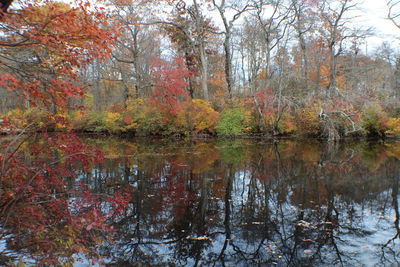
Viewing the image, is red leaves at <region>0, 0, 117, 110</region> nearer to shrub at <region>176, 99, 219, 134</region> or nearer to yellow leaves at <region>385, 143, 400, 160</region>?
yellow leaves at <region>385, 143, 400, 160</region>

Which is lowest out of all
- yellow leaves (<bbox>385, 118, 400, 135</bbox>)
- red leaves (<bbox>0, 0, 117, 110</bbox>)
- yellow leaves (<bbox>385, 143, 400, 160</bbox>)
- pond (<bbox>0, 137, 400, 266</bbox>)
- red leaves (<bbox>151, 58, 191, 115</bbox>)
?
pond (<bbox>0, 137, 400, 266</bbox>)

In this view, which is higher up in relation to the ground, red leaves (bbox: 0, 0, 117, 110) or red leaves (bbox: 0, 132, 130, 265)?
red leaves (bbox: 0, 0, 117, 110)

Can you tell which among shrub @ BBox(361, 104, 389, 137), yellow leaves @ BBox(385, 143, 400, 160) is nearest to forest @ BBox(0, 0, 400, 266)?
yellow leaves @ BBox(385, 143, 400, 160)

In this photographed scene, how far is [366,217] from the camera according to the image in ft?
17.5

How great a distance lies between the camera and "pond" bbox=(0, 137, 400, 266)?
393 centimetres

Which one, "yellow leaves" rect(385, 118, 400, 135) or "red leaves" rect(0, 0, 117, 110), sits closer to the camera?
"red leaves" rect(0, 0, 117, 110)

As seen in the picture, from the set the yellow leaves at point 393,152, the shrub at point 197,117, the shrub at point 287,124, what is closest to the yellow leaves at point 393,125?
the yellow leaves at point 393,152

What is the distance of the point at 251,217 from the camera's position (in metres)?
5.34

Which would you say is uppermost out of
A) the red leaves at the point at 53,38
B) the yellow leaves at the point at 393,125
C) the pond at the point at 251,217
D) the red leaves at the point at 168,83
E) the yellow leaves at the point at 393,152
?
the red leaves at the point at 168,83

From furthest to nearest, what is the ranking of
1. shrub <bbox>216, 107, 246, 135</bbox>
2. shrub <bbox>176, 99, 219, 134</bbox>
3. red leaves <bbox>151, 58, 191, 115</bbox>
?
1. shrub <bbox>216, 107, 246, 135</bbox>
2. shrub <bbox>176, 99, 219, 134</bbox>
3. red leaves <bbox>151, 58, 191, 115</bbox>

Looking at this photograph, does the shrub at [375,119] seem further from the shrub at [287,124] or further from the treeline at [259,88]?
the shrub at [287,124]

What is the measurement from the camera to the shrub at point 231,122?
913 inches

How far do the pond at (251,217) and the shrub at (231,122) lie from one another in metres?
13.6

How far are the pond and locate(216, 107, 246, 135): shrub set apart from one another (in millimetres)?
13594
